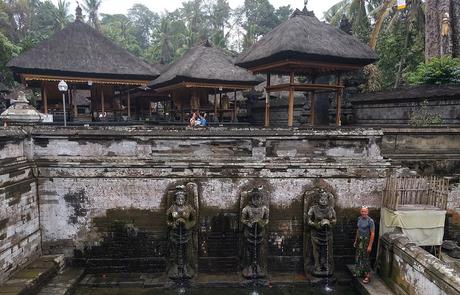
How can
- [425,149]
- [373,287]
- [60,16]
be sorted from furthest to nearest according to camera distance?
[60,16] < [425,149] < [373,287]

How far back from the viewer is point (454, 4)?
15.8 m

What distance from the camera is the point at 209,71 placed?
16.0 m

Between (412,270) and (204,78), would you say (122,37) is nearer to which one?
(204,78)

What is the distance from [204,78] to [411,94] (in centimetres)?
864

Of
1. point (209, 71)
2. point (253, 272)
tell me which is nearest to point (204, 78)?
point (209, 71)

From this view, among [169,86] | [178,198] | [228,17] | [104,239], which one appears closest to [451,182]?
[178,198]

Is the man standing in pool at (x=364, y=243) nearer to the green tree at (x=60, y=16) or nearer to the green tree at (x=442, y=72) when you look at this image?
the green tree at (x=442, y=72)

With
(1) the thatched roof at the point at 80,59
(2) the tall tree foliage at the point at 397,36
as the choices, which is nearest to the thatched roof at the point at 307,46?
(1) the thatched roof at the point at 80,59

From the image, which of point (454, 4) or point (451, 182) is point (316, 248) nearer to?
point (451, 182)

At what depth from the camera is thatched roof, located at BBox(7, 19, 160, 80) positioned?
13.7m

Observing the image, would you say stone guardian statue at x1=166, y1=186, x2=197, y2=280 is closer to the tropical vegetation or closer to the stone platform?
the stone platform

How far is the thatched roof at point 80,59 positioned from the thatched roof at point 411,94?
9343mm

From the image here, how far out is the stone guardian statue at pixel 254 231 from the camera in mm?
7527

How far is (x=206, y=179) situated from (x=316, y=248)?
3.04m
